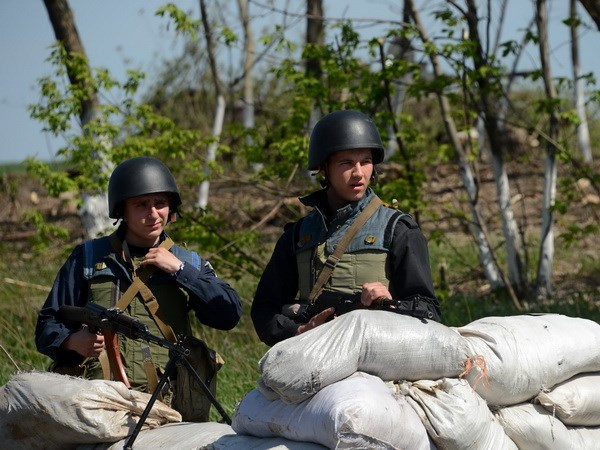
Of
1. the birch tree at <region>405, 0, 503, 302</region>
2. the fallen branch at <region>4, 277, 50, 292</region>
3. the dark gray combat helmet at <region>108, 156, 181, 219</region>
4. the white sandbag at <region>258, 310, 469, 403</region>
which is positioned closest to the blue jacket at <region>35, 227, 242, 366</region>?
the dark gray combat helmet at <region>108, 156, 181, 219</region>

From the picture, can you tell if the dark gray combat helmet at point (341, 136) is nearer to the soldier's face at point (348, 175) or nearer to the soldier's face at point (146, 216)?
the soldier's face at point (348, 175)

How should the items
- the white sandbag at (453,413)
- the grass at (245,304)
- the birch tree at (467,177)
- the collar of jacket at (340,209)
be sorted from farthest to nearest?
the birch tree at (467,177)
the grass at (245,304)
the collar of jacket at (340,209)
the white sandbag at (453,413)

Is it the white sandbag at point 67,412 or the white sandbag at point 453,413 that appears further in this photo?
the white sandbag at point 67,412

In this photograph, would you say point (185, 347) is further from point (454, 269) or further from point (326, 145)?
point (454, 269)

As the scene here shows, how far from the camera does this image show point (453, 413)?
391cm

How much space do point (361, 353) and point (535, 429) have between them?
768mm

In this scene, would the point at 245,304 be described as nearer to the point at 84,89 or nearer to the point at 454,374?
the point at 84,89

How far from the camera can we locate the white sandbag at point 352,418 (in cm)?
372

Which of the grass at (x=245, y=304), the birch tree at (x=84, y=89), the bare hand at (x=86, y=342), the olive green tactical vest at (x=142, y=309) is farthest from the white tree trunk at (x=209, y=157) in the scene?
the bare hand at (x=86, y=342)

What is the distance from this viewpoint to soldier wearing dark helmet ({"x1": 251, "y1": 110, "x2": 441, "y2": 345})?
4359 millimetres

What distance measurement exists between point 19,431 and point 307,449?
154 cm

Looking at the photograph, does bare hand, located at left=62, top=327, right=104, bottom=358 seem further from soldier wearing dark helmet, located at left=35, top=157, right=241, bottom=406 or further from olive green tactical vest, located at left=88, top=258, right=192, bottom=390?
olive green tactical vest, located at left=88, top=258, right=192, bottom=390

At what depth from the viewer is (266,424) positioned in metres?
4.09

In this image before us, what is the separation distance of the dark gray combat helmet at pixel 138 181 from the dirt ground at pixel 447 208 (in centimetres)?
397
